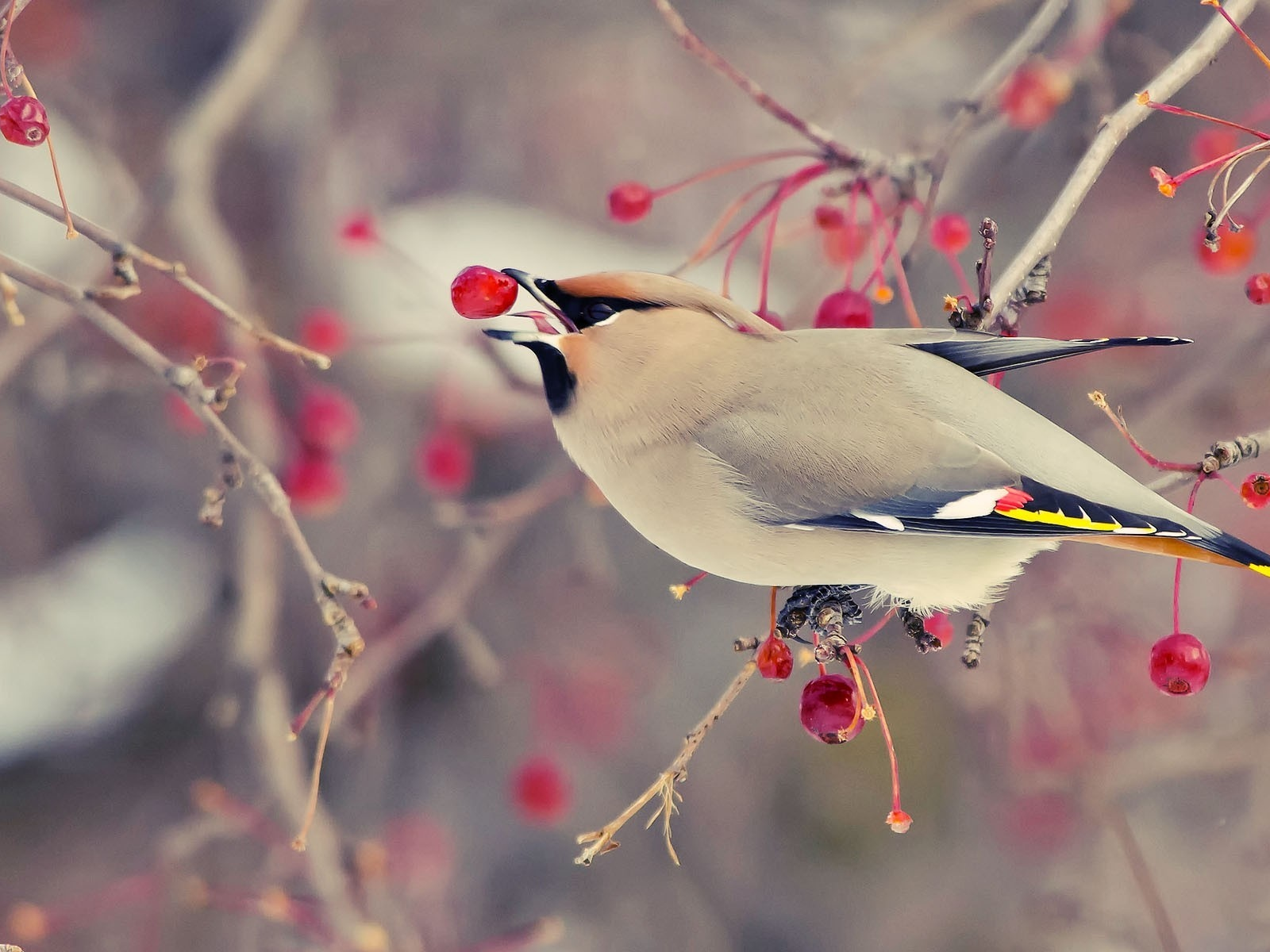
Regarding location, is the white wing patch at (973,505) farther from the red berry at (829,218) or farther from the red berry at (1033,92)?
the red berry at (1033,92)

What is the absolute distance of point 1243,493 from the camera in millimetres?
1418

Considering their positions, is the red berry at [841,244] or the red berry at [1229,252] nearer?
the red berry at [1229,252]

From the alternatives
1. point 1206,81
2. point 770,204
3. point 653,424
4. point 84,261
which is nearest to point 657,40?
point 1206,81

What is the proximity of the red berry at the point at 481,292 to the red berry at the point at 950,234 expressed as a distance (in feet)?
2.38

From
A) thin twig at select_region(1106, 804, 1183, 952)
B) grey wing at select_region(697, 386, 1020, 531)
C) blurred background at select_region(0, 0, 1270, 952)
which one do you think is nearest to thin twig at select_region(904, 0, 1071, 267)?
grey wing at select_region(697, 386, 1020, 531)

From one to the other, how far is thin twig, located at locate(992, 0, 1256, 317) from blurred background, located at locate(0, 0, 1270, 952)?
102 cm

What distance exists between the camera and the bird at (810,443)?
1387mm

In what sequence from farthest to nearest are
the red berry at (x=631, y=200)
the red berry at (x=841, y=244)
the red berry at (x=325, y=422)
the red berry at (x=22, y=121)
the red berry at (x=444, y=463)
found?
1. the red berry at (x=444, y=463)
2. the red berry at (x=325, y=422)
3. the red berry at (x=841, y=244)
4. the red berry at (x=631, y=200)
5. the red berry at (x=22, y=121)

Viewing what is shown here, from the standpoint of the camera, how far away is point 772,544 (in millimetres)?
1411

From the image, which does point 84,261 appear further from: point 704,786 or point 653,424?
point 704,786

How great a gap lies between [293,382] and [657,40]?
142 cm

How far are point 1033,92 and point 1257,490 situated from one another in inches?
32.6

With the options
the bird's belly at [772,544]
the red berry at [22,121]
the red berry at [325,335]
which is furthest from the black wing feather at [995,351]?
the red berry at [325,335]

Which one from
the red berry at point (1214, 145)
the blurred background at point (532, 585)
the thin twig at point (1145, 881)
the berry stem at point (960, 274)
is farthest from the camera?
the blurred background at point (532, 585)
